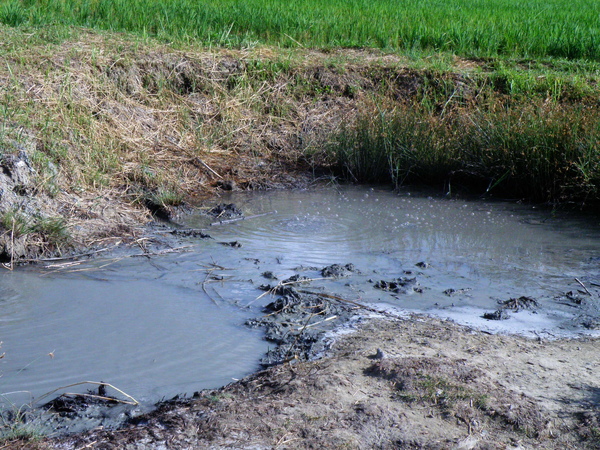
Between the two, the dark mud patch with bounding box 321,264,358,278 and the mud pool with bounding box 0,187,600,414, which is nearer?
the mud pool with bounding box 0,187,600,414

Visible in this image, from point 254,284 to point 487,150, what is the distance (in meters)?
3.75

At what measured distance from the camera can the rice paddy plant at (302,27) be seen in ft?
33.3

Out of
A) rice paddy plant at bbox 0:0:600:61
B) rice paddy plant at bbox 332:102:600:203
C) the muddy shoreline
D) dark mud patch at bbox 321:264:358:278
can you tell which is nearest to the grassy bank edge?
A: rice paddy plant at bbox 332:102:600:203

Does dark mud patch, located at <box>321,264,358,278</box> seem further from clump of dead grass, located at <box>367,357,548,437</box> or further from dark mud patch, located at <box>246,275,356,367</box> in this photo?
clump of dead grass, located at <box>367,357,548,437</box>

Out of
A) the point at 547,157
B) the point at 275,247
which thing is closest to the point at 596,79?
the point at 547,157

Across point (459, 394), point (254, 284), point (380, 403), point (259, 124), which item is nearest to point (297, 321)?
point (254, 284)

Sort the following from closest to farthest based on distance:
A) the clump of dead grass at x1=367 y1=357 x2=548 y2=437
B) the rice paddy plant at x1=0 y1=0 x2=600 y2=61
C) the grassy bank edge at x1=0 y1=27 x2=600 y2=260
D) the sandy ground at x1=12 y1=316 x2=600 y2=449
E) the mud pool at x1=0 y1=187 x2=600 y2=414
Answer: the sandy ground at x1=12 y1=316 x2=600 y2=449
the clump of dead grass at x1=367 y1=357 x2=548 y2=437
the mud pool at x1=0 y1=187 x2=600 y2=414
the grassy bank edge at x1=0 y1=27 x2=600 y2=260
the rice paddy plant at x1=0 y1=0 x2=600 y2=61

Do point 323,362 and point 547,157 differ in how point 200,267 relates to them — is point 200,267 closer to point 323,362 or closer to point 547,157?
point 323,362

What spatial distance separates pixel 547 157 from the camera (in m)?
6.84

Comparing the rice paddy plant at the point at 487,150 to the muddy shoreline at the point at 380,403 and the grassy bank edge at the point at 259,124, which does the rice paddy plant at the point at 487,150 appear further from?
the muddy shoreline at the point at 380,403

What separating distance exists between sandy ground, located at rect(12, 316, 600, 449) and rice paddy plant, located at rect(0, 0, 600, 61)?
7319mm

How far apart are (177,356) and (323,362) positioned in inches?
32.4

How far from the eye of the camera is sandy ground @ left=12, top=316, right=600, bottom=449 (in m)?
2.69

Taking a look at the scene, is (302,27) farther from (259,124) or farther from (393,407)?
(393,407)
